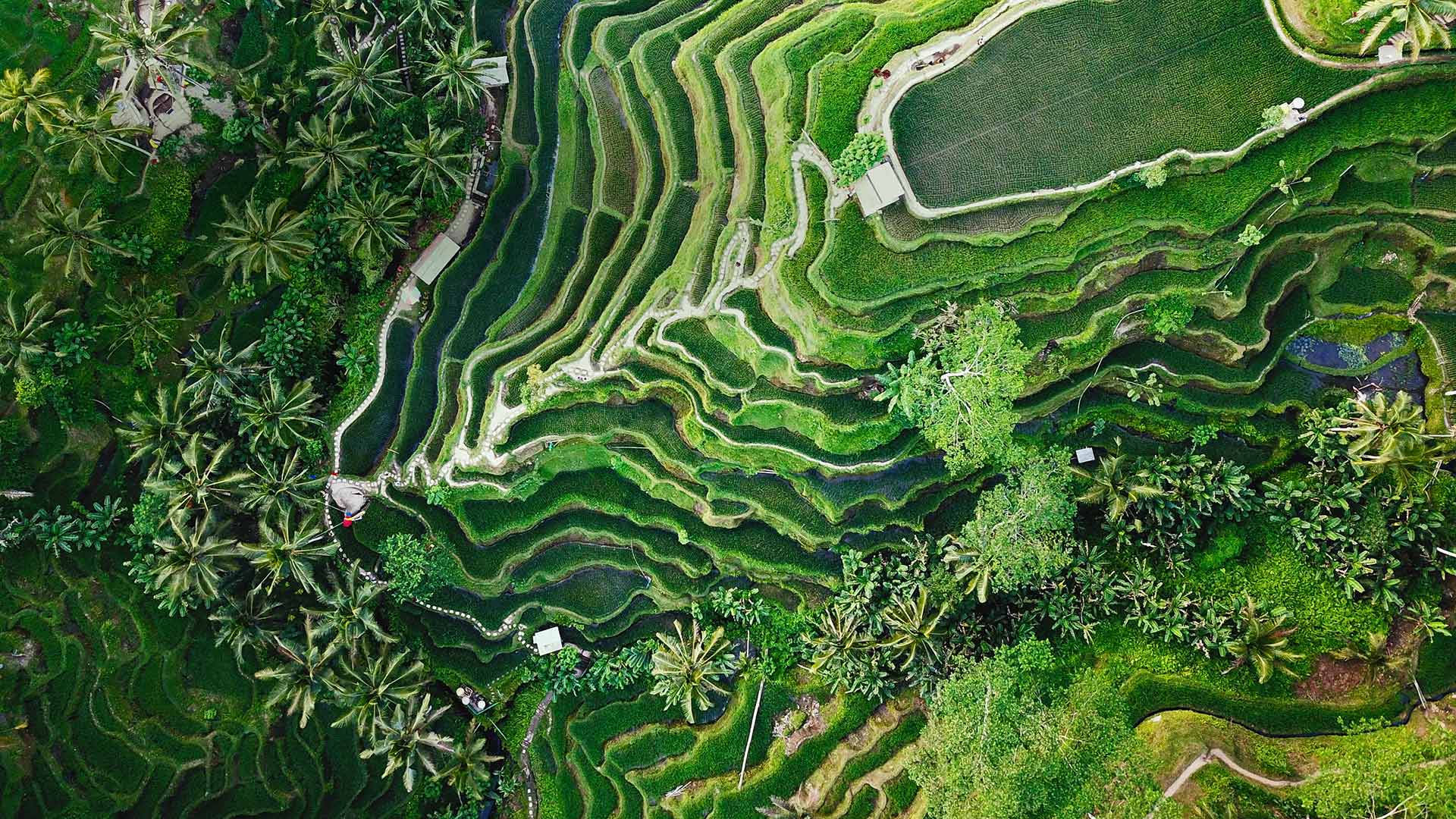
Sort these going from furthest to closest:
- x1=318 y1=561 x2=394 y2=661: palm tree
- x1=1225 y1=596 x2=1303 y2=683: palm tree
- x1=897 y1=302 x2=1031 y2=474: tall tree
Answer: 1. x1=318 y1=561 x2=394 y2=661: palm tree
2. x1=1225 y1=596 x2=1303 y2=683: palm tree
3. x1=897 y1=302 x2=1031 y2=474: tall tree

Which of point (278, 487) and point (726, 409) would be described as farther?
point (726, 409)

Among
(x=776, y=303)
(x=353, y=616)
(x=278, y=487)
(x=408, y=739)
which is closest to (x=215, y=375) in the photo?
(x=278, y=487)

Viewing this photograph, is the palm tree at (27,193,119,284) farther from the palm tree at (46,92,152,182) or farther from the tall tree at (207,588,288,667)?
the tall tree at (207,588,288,667)

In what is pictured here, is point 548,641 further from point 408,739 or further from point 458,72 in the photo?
point 458,72

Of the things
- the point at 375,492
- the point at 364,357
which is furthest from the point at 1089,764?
the point at 364,357

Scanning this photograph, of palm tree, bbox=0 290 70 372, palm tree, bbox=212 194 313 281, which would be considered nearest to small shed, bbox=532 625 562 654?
palm tree, bbox=212 194 313 281

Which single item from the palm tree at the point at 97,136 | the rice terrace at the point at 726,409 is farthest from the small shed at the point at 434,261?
the palm tree at the point at 97,136
